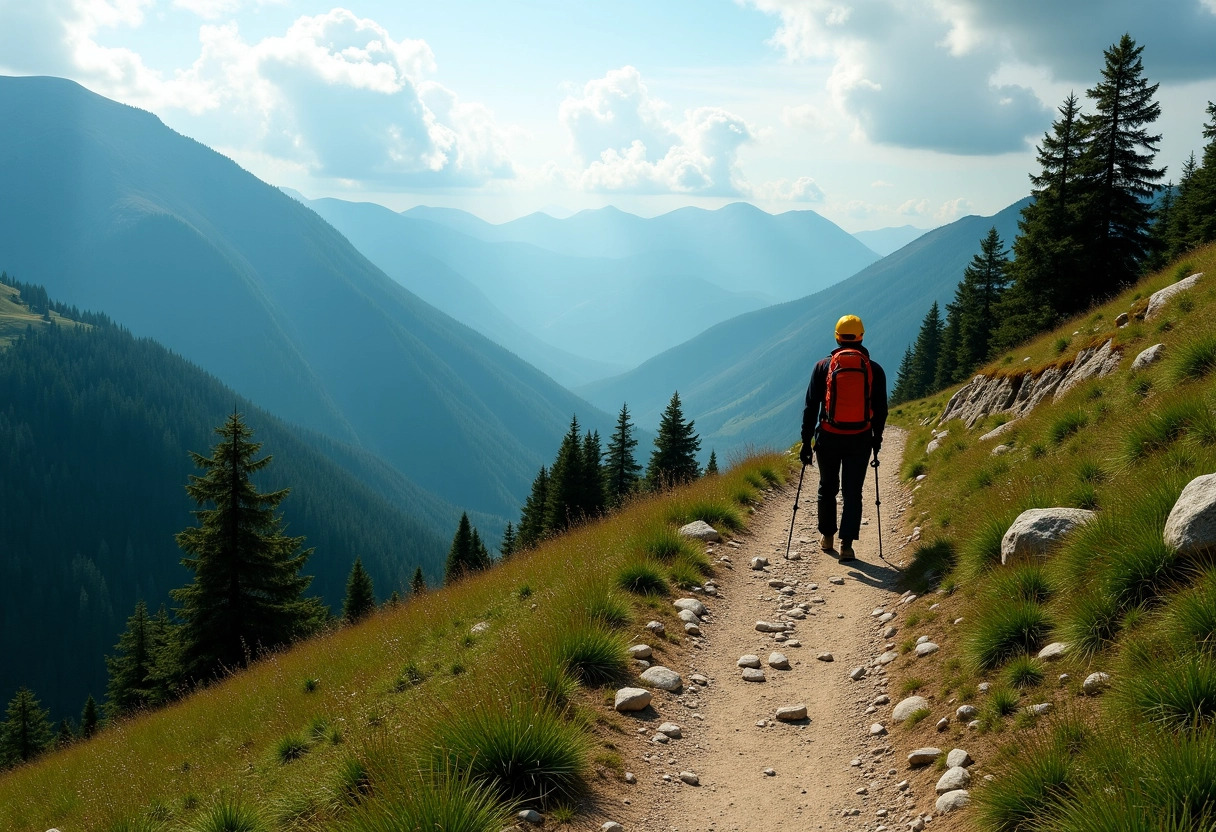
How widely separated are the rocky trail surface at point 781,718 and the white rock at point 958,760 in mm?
296

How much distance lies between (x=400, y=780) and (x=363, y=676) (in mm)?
6443

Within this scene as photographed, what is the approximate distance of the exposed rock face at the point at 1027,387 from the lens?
→ 12.7 metres

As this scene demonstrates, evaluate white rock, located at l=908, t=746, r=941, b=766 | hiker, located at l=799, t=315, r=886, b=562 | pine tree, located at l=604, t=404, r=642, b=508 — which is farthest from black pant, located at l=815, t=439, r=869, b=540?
pine tree, located at l=604, t=404, r=642, b=508

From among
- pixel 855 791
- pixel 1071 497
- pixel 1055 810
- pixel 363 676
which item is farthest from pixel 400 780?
pixel 1071 497

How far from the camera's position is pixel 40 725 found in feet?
169

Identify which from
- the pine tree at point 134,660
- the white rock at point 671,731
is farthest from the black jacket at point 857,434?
the pine tree at point 134,660

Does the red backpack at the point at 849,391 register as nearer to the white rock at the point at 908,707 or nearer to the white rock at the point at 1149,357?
the white rock at the point at 1149,357

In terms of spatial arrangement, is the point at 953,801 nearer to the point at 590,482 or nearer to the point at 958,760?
the point at 958,760

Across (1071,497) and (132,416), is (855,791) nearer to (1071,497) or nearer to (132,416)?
(1071,497)

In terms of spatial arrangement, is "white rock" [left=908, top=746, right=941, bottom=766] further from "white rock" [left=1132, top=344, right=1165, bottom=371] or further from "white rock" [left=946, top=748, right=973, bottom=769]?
"white rock" [left=1132, top=344, right=1165, bottom=371]

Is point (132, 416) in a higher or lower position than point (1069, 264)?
lower

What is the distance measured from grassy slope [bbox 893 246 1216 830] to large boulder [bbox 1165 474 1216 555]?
12 cm

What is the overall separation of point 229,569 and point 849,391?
25182 millimetres

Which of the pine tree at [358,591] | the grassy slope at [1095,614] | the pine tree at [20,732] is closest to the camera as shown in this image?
the grassy slope at [1095,614]
